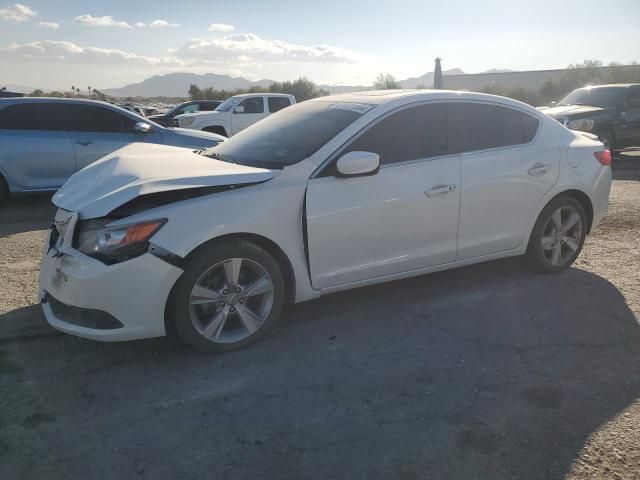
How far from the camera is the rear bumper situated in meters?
3.11

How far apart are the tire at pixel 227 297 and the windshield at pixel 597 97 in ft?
38.6

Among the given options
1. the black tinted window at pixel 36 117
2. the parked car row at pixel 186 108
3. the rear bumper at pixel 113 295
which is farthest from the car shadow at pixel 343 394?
the parked car row at pixel 186 108

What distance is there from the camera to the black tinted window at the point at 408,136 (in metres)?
3.85

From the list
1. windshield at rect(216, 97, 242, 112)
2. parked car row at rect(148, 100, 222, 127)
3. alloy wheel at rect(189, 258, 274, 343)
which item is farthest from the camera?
parked car row at rect(148, 100, 222, 127)

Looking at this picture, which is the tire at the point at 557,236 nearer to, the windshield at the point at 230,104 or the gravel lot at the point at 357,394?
the gravel lot at the point at 357,394

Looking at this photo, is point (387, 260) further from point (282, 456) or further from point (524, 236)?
point (282, 456)

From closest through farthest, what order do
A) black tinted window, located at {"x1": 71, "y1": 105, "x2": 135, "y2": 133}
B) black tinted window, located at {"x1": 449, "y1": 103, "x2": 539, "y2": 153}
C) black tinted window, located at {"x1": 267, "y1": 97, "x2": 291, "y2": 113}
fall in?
black tinted window, located at {"x1": 449, "y1": 103, "x2": 539, "y2": 153}
black tinted window, located at {"x1": 71, "y1": 105, "x2": 135, "y2": 133}
black tinted window, located at {"x1": 267, "y1": 97, "x2": 291, "y2": 113}

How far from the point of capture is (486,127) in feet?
14.3

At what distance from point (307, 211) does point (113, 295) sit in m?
1.29

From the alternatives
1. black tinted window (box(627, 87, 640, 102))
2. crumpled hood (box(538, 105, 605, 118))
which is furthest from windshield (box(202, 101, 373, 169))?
black tinted window (box(627, 87, 640, 102))

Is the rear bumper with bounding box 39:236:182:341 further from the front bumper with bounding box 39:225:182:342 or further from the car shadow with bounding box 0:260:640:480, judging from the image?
the car shadow with bounding box 0:260:640:480

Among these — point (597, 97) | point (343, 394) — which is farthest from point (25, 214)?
point (597, 97)

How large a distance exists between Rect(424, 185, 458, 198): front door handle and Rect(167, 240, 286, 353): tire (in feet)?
4.12

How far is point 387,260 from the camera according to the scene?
392 cm
